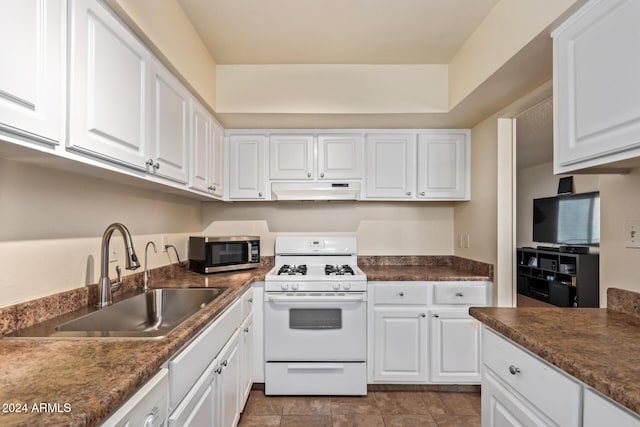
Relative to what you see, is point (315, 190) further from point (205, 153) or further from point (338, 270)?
point (205, 153)

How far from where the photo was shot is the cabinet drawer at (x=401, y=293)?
2.43 metres

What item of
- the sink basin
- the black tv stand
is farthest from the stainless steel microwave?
the black tv stand

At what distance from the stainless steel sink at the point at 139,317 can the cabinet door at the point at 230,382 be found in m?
0.29

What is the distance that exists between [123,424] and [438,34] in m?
2.42

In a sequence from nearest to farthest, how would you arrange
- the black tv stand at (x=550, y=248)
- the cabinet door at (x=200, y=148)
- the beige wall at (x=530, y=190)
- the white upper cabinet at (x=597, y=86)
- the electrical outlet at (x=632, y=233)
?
the white upper cabinet at (x=597, y=86) → the electrical outlet at (x=632, y=233) → the cabinet door at (x=200, y=148) → the black tv stand at (x=550, y=248) → the beige wall at (x=530, y=190)

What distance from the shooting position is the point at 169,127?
169 centimetres

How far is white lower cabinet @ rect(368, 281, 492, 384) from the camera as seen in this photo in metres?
2.40

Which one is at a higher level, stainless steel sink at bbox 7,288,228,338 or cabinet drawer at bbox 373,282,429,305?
stainless steel sink at bbox 7,288,228,338

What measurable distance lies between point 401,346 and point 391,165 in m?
1.49

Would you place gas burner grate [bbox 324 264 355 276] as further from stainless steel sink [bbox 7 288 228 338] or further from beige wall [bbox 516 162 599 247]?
beige wall [bbox 516 162 599 247]

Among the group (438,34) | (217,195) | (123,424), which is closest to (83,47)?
(123,424)

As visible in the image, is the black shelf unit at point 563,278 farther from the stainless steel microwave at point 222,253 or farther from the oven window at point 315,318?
the stainless steel microwave at point 222,253

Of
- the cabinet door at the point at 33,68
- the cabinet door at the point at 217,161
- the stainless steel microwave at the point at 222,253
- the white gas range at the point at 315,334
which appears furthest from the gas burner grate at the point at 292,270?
the cabinet door at the point at 33,68

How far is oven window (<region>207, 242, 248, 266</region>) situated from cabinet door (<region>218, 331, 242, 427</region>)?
0.74 m
